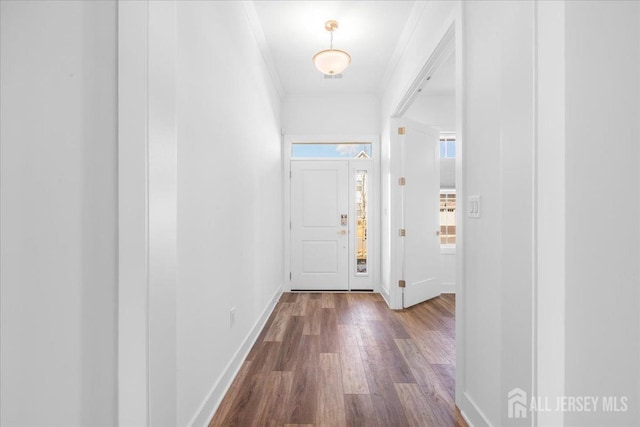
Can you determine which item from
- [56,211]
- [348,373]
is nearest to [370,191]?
[348,373]

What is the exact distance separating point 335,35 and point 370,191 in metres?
2.14

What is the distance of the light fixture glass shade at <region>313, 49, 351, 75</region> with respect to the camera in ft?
9.10

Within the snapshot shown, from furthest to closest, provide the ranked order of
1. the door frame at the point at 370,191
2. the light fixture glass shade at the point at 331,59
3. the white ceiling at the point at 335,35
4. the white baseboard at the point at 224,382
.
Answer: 1. the door frame at the point at 370,191
2. the light fixture glass shade at the point at 331,59
3. the white ceiling at the point at 335,35
4. the white baseboard at the point at 224,382

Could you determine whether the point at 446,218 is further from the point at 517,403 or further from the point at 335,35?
the point at 517,403

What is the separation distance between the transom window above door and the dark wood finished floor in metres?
2.26

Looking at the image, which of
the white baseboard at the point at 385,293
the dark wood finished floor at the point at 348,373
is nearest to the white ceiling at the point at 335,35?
the white baseboard at the point at 385,293

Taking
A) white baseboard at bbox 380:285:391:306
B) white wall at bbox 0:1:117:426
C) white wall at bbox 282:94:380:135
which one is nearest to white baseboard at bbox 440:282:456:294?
white baseboard at bbox 380:285:391:306

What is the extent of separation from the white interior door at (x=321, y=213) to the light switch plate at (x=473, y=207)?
2885mm

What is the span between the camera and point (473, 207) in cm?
163

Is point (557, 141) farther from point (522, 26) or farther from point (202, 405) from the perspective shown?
point (202, 405)

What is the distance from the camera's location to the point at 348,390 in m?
1.93

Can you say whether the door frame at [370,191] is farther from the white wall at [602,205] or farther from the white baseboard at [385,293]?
the white wall at [602,205]

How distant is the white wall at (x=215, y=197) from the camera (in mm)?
1434

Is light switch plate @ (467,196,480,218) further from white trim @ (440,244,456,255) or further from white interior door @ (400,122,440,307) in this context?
white trim @ (440,244,456,255)
